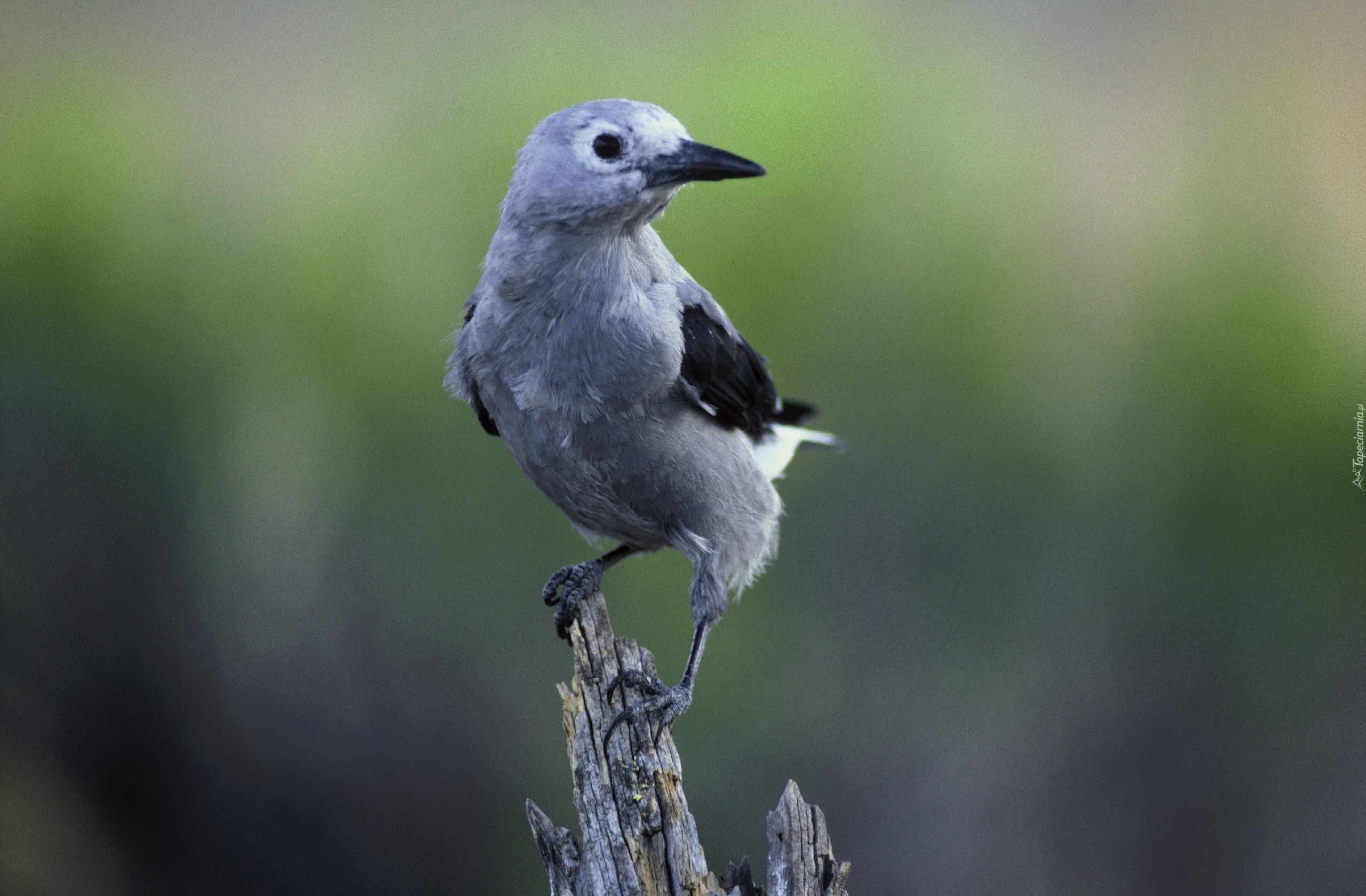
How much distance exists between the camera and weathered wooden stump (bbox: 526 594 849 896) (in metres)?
1.59

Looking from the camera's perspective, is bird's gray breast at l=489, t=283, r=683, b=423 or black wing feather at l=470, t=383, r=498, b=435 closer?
bird's gray breast at l=489, t=283, r=683, b=423

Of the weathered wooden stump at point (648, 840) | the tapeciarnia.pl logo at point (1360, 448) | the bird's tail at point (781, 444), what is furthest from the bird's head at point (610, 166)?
the tapeciarnia.pl logo at point (1360, 448)

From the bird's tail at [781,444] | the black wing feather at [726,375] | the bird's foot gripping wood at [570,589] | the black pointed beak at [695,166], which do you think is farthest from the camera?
the bird's tail at [781,444]

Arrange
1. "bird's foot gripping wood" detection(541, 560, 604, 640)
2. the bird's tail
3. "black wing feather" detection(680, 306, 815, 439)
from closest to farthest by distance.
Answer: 1. "black wing feather" detection(680, 306, 815, 439)
2. "bird's foot gripping wood" detection(541, 560, 604, 640)
3. the bird's tail

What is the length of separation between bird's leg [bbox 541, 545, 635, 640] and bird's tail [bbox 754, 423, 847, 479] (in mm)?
367

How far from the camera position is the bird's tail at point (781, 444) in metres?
2.28

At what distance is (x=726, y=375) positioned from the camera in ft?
6.35

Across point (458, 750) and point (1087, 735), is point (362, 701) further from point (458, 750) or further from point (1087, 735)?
point (1087, 735)

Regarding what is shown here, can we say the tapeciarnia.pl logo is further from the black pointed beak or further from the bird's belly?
the black pointed beak

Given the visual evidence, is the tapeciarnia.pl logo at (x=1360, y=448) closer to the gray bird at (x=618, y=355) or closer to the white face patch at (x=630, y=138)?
the gray bird at (x=618, y=355)

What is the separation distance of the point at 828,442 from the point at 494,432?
2.89 ft

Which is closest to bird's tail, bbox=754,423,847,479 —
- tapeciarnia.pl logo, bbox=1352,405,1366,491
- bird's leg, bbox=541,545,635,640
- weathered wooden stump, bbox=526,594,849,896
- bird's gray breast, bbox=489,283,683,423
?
bird's leg, bbox=541,545,635,640

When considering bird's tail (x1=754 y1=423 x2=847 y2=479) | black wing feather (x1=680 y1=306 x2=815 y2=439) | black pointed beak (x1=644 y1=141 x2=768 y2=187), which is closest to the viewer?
black pointed beak (x1=644 y1=141 x2=768 y2=187)

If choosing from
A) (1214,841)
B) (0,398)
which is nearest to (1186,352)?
(1214,841)
